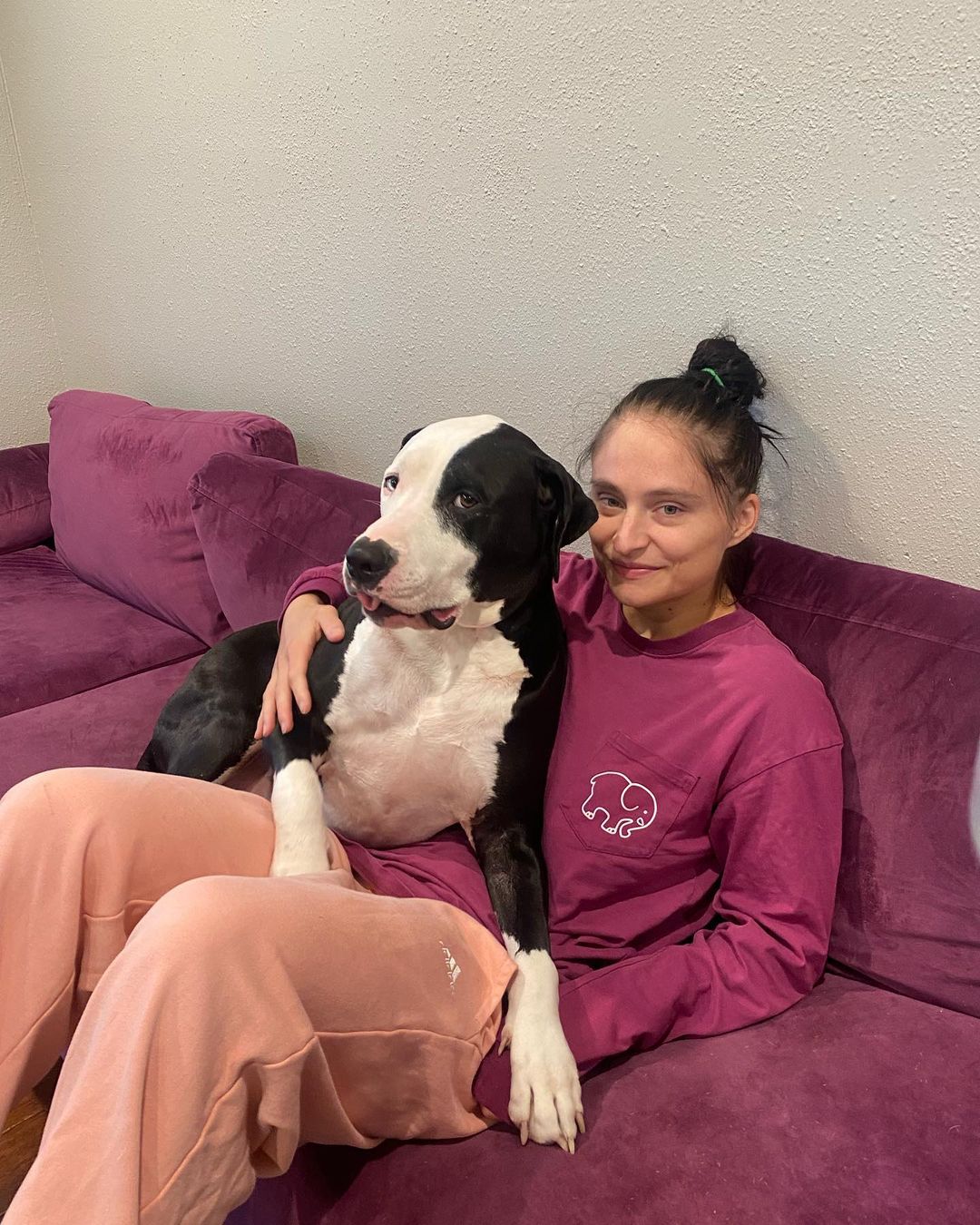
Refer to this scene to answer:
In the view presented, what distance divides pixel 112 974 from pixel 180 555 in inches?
66.4

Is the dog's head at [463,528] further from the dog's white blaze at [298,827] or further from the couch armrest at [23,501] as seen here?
the couch armrest at [23,501]

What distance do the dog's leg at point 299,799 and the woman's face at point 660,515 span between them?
1.80 feet

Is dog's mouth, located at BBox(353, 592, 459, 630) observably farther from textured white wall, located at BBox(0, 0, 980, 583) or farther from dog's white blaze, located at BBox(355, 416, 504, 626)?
textured white wall, located at BBox(0, 0, 980, 583)

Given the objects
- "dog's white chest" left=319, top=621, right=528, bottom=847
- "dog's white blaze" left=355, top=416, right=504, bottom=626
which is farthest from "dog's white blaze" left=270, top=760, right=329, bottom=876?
"dog's white blaze" left=355, top=416, right=504, bottom=626

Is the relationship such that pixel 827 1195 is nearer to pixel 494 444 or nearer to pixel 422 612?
pixel 422 612

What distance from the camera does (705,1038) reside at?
122 cm

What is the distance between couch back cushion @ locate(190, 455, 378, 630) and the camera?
6.59ft

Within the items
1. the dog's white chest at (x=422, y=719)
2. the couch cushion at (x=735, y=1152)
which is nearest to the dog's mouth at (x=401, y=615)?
the dog's white chest at (x=422, y=719)

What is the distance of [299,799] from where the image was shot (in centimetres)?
138

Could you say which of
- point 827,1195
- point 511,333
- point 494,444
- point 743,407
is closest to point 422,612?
point 494,444

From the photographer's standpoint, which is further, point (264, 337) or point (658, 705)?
point (264, 337)

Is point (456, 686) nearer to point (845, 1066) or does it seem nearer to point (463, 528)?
point (463, 528)

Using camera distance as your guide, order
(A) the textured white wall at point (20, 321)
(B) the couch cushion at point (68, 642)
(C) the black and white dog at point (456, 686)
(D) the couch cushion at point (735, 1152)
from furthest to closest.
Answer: (A) the textured white wall at point (20, 321), (B) the couch cushion at point (68, 642), (C) the black and white dog at point (456, 686), (D) the couch cushion at point (735, 1152)

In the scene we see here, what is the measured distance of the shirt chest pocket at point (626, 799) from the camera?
1.33 meters
